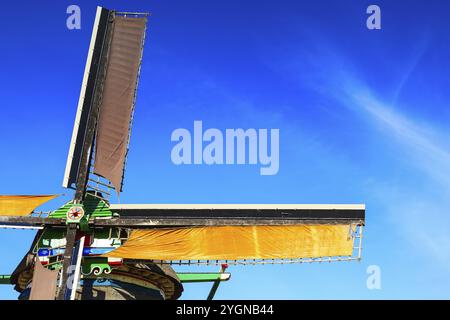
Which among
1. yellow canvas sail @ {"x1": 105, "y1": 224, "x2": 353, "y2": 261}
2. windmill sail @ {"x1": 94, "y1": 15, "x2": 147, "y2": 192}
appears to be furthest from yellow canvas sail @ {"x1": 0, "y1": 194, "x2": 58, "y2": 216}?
yellow canvas sail @ {"x1": 105, "y1": 224, "x2": 353, "y2": 261}

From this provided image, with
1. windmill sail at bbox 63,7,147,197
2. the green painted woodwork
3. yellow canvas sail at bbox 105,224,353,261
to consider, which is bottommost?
yellow canvas sail at bbox 105,224,353,261

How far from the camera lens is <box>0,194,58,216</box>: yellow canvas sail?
72.4ft

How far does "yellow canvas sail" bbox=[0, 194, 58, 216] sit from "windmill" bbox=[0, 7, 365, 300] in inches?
1.4

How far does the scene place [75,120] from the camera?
2191 cm

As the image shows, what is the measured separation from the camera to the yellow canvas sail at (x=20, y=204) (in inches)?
869

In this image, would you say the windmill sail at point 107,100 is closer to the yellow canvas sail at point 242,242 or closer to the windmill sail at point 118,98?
the windmill sail at point 118,98

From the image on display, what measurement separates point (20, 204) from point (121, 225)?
3.98m

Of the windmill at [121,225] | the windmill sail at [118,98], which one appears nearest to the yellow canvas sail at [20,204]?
the windmill at [121,225]

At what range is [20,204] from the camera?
22250 mm

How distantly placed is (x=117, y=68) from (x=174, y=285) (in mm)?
8393

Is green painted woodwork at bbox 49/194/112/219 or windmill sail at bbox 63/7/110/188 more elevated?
windmill sail at bbox 63/7/110/188

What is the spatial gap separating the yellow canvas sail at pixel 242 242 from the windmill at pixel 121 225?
34 mm

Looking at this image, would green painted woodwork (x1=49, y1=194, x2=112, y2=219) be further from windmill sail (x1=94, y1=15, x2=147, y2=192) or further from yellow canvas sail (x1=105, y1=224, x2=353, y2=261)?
yellow canvas sail (x1=105, y1=224, x2=353, y2=261)
